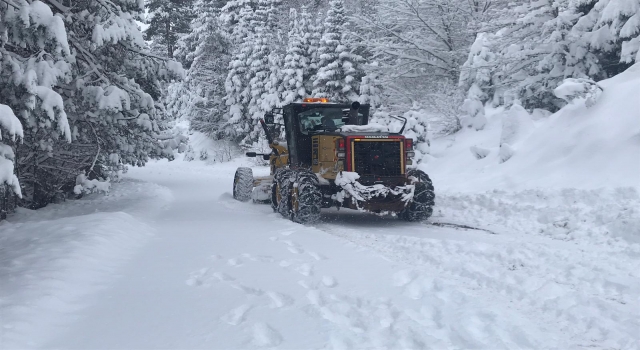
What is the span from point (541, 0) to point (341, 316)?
47.6ft

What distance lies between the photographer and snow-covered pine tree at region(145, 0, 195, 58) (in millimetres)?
44547

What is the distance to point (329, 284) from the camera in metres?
5.10

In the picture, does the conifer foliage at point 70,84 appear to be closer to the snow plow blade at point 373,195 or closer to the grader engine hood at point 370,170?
the grader engine hood at point 370,170

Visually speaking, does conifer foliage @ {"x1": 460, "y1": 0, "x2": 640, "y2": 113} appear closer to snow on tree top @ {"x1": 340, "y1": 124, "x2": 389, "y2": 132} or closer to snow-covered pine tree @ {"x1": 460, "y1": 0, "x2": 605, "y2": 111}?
snow-covered pine tree @ {"x1": 460, "y1": 0, "x2": 605, "y2": 111}

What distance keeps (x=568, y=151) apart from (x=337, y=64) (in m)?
15.5

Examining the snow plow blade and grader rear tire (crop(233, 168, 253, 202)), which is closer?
the snow plow blade

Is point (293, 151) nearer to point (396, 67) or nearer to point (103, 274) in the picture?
point (103, 274)

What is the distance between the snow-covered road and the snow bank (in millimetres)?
1348

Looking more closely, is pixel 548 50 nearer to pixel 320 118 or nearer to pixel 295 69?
pixel 320 118

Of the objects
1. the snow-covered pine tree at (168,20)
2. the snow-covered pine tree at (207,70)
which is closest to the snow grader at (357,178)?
the snow-covered pine tree at (207,70)

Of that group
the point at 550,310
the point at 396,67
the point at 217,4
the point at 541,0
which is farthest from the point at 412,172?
the point at 217,4

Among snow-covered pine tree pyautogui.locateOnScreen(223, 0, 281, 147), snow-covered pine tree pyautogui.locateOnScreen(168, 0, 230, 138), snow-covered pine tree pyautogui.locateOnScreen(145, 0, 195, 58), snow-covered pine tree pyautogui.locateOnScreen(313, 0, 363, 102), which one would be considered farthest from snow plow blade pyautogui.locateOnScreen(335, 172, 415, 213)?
snow-covered pine tree pyautogui.locateOnScreen(145, 0, 195, 58)

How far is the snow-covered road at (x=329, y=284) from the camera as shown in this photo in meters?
3.84

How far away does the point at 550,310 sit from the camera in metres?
4.31
